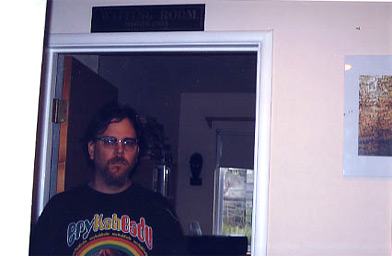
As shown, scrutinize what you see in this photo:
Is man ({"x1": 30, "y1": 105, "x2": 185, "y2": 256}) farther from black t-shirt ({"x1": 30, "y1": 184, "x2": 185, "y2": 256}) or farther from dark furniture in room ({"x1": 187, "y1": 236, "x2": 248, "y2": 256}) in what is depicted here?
dark furniture in room ({"x1": 187, "y1": 236, "x2": 248, "y2": 256})

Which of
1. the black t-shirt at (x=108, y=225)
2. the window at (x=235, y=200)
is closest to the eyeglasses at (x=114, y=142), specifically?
the black t-shirt at (x=108, y=225)

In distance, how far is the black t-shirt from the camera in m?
2.31

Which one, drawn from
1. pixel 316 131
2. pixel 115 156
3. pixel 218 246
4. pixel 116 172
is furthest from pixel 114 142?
pixel 316 131

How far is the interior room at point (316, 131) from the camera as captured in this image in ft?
5.54

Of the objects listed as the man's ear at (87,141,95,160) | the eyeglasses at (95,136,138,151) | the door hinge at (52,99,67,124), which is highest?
the door hinge at (52,99,67,124)

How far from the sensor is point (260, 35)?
178 centimetres

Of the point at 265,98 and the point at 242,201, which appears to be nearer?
the point at 265,98

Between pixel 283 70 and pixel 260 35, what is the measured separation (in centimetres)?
16

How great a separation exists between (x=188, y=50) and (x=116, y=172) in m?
1.05

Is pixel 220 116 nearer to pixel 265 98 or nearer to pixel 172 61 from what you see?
pixel 172 61

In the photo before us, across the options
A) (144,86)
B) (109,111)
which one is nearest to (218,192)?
(144,86)

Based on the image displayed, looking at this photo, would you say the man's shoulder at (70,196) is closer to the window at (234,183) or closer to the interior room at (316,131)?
the interior room at (316,131)

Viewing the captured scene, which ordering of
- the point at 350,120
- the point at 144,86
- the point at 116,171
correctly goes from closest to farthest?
the point at 350,120
the point at 116,171
the point at 144,86

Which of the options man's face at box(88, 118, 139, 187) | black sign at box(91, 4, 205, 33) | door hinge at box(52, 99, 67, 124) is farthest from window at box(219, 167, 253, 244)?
black sign at box(91, 4, 205, 33)
